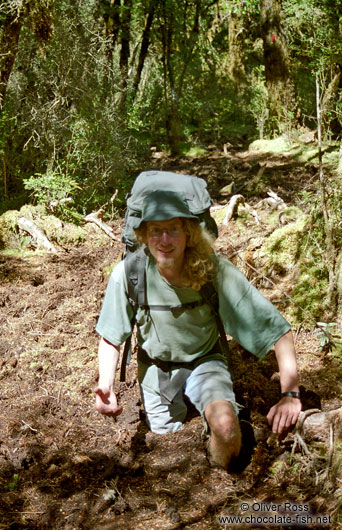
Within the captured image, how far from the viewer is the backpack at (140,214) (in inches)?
117

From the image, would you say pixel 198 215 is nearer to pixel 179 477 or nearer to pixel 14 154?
pixel 179 477

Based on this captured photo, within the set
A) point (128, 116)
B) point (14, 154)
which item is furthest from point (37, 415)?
point (128, 116)

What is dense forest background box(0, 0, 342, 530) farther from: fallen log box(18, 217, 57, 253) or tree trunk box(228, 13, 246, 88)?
tree trunk box(228, 13, 246, 88)

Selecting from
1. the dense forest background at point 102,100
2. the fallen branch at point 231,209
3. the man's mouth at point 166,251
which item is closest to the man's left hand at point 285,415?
the man's mouth at point 166,251

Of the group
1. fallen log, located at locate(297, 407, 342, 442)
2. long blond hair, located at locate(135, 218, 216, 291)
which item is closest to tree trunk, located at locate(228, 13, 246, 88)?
long blond hair, located at locate(135, 218, 216, 291)

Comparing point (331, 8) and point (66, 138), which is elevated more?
point (331, 8)

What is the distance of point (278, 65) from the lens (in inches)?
513

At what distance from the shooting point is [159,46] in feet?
52.2

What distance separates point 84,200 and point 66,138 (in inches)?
49.1

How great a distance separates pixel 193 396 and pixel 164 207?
137 centimetres

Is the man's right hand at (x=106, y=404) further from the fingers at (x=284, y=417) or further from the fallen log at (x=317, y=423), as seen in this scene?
the fallen log at (x=317, y=423)

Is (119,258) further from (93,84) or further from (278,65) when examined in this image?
(278,65)

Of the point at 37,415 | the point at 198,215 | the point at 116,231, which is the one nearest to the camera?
the point at 198,215

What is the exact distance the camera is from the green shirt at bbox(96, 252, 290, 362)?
2949 millimetres
